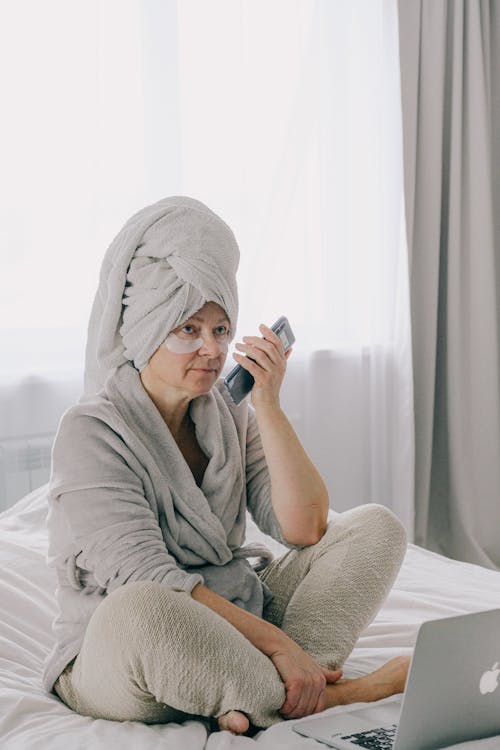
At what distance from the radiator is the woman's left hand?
1261 millimetres

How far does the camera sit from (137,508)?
1475 millimetres

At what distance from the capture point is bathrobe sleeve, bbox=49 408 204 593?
4.72 ft

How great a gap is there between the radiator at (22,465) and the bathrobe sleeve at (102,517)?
4.12 ft

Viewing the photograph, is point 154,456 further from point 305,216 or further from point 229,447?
point 305,216

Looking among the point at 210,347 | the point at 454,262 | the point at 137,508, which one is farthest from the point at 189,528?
the point at 454,262

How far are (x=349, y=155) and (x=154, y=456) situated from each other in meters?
2.03

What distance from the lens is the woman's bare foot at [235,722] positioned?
52.8 inches

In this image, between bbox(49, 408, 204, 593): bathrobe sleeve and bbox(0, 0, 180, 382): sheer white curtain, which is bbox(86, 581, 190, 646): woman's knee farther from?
bbox(0, 0, 180, 382): sheer white curtain

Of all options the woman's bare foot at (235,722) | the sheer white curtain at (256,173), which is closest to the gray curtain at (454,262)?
the sheer white curtain at (256,173)

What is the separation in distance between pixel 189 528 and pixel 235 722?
0.34 meters

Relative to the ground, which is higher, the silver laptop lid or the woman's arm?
the woman's arm

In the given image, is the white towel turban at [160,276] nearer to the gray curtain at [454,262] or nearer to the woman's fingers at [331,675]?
the woman's fingers at [331,675]

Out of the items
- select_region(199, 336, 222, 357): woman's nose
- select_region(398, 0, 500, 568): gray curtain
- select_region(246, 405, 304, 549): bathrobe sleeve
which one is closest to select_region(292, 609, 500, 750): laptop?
select_region(246, 405, 304, 549): bathrobe sleeve

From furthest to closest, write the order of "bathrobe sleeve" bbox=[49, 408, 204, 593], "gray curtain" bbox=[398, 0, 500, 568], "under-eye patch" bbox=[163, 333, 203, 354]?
"gray curtain" bbox=[398, 0, 500, 568] → "under-eye patch" bbox=[163, 333, 203, 354] → "bathrobe sleeve" bbox=[49, 408, 204, 593]
